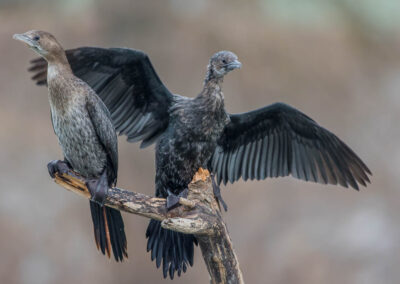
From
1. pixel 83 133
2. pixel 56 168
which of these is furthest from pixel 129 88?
pixel 56 168

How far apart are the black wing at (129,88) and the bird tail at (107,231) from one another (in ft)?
2.88

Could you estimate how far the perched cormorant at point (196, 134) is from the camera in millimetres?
5062

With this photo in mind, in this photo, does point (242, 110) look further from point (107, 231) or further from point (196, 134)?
point (107, 231)

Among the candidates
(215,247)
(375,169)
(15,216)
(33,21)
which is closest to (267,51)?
(375,169)

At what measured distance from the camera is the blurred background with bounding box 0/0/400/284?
8242mm

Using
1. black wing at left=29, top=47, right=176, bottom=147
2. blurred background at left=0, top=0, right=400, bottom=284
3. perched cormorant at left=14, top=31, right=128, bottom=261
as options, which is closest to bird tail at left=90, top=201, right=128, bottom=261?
perched cormorant at left=14, top=31, right=128, bottom=261

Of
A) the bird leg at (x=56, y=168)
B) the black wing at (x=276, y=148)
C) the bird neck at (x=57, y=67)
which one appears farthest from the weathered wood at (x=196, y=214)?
the black wing at (x=276, y=148)

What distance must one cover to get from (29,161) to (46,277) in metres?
1.40

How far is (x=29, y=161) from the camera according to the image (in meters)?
8.29

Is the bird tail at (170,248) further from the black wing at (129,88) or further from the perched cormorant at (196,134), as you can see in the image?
the black wing at (129,88)

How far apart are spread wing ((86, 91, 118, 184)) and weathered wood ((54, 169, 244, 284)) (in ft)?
0.86

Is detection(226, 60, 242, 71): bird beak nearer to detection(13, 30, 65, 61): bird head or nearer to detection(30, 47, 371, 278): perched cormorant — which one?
detection(30, 47, 371, 278): perched cormorant

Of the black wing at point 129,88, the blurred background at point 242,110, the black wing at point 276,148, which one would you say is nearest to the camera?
the black wing at point 129,88

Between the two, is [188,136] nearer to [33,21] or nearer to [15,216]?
[15,216]
